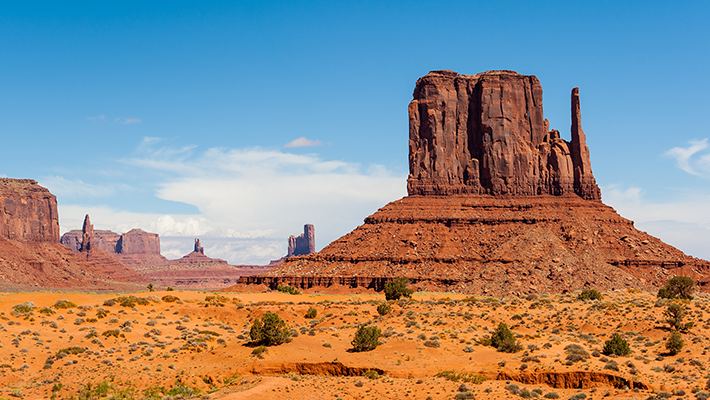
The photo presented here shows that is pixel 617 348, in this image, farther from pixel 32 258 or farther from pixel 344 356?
pixel 32 258

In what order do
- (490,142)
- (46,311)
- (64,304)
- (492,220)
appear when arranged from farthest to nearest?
(490,142)
(492,220)
(64,304)
(46,311)

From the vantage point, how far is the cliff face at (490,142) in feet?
366

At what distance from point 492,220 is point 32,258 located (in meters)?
121

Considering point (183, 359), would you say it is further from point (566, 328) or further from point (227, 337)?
point (566, 328)

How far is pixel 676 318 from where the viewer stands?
4162cm

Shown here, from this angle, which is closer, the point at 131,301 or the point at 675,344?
the point at 675,344

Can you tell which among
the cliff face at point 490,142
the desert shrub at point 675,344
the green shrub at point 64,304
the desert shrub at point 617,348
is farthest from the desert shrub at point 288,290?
the desert shrub at point 675,344

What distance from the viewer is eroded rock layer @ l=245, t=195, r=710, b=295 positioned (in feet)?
291

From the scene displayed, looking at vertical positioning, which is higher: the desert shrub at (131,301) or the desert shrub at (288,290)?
the desert shrub at (288,290)

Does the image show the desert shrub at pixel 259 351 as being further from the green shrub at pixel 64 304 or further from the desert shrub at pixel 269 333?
the green shrub at pixel 64 304

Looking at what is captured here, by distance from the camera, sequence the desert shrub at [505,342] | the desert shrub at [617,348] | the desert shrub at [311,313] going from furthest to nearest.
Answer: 1. the desert shrub at [311,313]
2. the desert shrub at [505,342]
3. the desert shrub at [617,348]

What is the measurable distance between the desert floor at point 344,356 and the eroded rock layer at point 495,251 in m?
37.4

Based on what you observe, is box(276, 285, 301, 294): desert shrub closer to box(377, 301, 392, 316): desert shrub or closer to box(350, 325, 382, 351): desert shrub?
box(377, 301, 392, 316): desert shrub

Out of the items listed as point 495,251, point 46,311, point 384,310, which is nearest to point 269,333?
point 384,310
